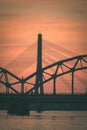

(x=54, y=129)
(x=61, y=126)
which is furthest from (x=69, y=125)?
(x=54, y=129)

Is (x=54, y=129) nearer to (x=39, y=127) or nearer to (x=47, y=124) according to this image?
(x=39, y=127)

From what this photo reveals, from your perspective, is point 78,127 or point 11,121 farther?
point 11,121

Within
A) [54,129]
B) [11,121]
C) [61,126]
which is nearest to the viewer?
[54,129]

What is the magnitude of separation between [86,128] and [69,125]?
30.7 ft

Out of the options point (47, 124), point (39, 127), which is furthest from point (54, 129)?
point (47, 124)

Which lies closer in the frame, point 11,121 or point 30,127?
point 30,127

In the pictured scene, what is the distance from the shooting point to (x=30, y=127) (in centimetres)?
16938

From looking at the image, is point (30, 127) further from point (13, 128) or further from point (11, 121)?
point (11, 121)

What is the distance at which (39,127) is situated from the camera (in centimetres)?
16912

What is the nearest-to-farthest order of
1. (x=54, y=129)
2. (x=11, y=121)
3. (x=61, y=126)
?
(x=54, y=129), (x=61, y=126), (x=11, y=121)

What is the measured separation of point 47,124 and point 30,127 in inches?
509

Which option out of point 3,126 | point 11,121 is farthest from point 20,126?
point 11,121

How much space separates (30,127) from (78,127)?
327 inches

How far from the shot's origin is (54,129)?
164125 mm
